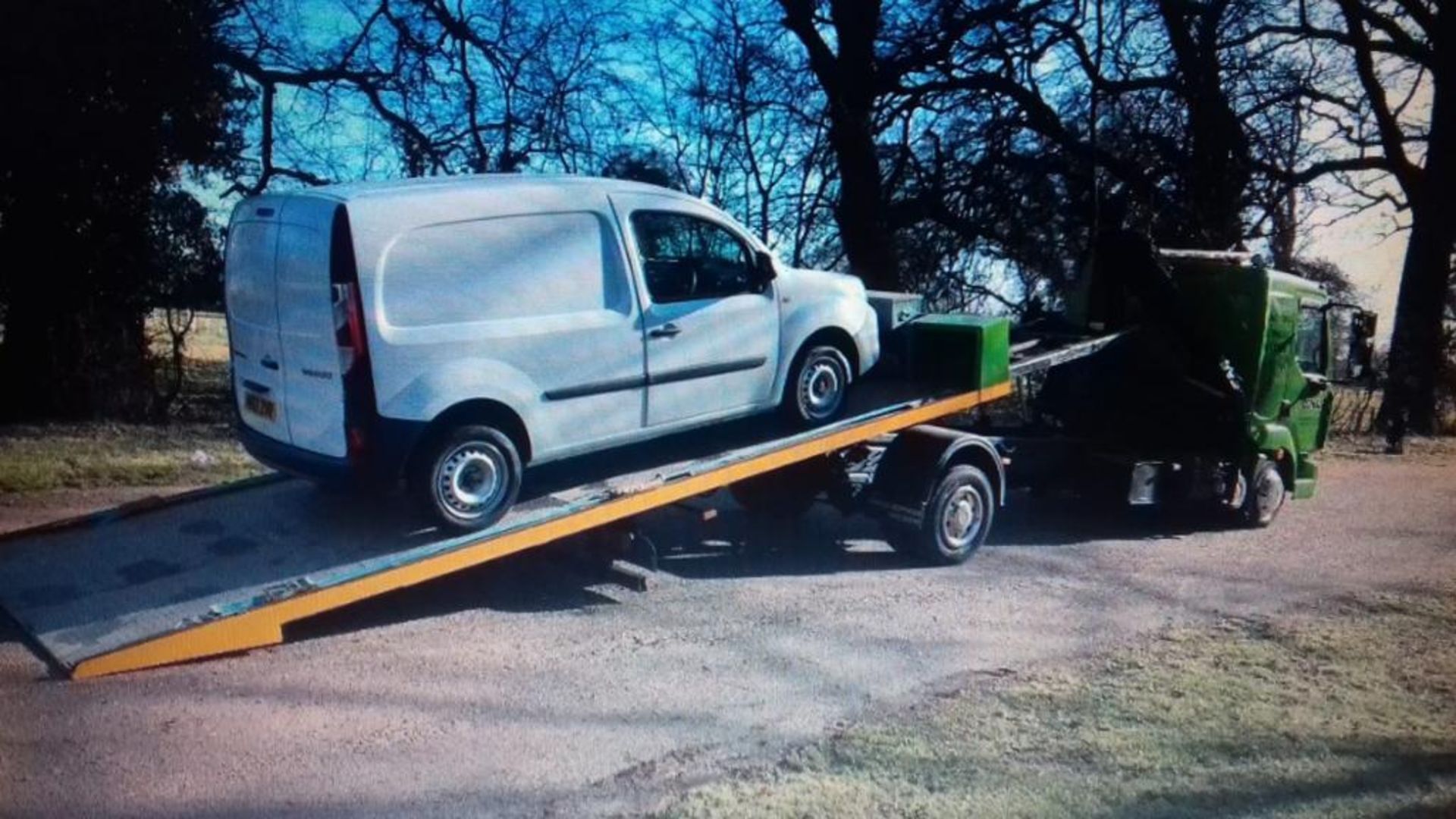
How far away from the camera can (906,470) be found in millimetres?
8375

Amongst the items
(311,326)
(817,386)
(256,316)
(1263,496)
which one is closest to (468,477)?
(311,326)

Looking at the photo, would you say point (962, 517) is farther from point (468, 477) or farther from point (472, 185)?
point (472, 185)

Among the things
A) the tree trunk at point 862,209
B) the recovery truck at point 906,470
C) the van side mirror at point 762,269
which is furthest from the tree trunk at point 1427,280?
the van side mirror at point 762,269

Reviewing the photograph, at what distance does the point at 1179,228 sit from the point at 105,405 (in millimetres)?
14419

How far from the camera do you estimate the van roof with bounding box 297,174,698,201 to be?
621cm

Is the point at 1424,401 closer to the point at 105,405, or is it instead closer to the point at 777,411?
the point at 777,411

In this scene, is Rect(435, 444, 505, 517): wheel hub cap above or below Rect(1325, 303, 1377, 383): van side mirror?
below

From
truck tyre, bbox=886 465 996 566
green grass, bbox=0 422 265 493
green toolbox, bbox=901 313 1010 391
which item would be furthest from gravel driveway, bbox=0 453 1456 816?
green grass, bbox=0 422 265 493

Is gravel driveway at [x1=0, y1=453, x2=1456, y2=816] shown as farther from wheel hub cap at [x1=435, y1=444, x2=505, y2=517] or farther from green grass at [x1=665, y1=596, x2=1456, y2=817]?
wheel hub cap at [x1=435, y1=444, x2=505, y2=517]

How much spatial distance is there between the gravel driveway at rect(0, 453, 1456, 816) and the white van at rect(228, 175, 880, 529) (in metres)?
0.93

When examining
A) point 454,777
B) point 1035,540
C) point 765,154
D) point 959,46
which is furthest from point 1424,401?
point 454,777

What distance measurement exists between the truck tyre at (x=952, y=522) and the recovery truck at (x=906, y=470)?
19 mm

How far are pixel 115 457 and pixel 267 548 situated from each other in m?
5.67

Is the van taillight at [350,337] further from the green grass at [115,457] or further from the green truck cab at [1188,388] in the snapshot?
the green truck cab at [1188,388]
